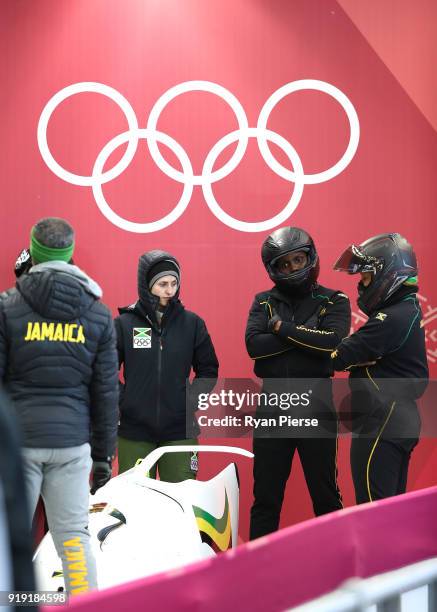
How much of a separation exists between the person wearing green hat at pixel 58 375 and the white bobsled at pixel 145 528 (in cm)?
16

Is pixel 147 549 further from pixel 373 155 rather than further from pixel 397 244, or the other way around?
pixel 373 155

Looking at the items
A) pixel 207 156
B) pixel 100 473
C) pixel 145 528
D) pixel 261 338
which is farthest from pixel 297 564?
pixel 207 156

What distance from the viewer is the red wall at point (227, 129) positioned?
4547 millimetres

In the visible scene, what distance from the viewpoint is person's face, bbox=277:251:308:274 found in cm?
382

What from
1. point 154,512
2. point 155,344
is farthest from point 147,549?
point 155,344

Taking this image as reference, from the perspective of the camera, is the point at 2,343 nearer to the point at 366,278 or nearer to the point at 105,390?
the point at 105,390

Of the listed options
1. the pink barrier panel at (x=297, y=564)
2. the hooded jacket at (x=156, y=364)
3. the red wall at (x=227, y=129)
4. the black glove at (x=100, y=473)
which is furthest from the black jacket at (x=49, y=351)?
the red wall at (x=227, y=129)

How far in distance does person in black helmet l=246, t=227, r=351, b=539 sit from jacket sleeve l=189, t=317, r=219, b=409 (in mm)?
225

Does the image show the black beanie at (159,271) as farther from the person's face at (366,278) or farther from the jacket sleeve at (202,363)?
the person's face at (366,278)

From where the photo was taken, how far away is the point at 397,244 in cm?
353

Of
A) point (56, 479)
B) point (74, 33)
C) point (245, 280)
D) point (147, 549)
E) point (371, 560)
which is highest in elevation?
A: point (74, 33)

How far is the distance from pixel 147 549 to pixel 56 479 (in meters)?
0.40

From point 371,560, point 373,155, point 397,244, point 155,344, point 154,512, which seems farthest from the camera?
point 373,155

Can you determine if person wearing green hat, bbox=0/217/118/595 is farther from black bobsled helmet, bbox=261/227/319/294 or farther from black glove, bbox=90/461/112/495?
black bobsled helmet, bbox=261/227/319/294
